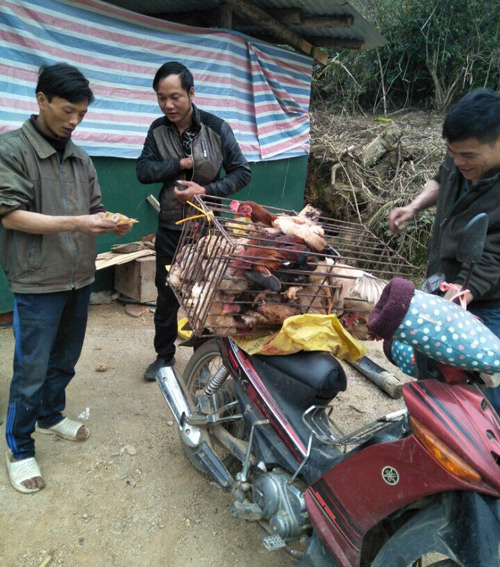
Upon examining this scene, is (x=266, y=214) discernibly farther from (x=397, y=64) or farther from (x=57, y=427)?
(x=397, y=64)

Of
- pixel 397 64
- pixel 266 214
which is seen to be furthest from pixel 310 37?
pixel 266 214

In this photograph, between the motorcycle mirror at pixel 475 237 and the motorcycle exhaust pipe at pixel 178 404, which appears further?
the motorcycle exhaust pipe at pixel 178 404

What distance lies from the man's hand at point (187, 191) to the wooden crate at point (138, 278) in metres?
1.97

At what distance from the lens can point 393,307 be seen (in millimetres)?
1436

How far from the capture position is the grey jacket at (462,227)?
2023 millimetres

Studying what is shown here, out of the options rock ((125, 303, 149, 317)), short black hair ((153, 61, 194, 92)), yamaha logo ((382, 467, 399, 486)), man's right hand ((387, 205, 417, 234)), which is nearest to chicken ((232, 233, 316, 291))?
man's right hand ((387, 205, 417, 234))

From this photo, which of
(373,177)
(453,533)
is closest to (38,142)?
(453,533)

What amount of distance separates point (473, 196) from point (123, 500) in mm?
2295

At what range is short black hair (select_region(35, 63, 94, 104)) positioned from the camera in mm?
2219

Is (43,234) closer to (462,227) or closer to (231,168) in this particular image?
(231,168)

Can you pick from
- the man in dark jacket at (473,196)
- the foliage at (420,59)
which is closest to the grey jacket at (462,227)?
the man in dark jacket at (473,196)

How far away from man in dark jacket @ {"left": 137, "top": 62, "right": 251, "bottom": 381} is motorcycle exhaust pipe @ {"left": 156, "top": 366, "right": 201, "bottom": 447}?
895 mm

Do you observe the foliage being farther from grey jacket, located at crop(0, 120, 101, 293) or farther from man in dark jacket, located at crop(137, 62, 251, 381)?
grey jacket, located at crop(0, 120, 101, 293)

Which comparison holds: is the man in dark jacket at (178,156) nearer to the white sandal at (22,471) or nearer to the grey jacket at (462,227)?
the white sandal at (22,471)
